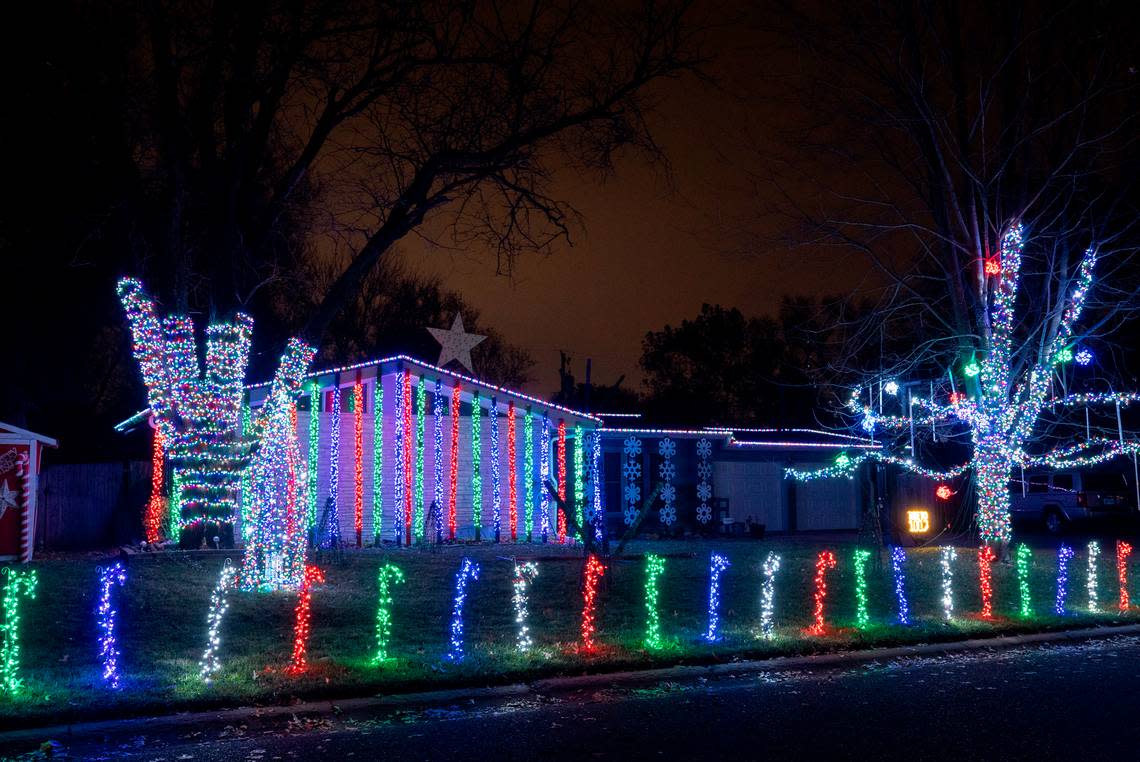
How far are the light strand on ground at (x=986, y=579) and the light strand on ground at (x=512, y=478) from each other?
9.60 m

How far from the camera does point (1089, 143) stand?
16.8 meters

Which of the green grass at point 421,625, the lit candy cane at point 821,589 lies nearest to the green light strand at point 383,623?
the green grass at point 421,625

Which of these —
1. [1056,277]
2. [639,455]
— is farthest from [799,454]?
[1056,277]

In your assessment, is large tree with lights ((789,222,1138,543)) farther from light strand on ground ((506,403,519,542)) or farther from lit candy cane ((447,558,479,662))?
light strand on ground ((506,403,519,542))

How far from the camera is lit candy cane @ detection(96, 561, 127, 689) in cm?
807

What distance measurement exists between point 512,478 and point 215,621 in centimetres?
1264

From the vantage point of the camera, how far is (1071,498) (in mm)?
29156

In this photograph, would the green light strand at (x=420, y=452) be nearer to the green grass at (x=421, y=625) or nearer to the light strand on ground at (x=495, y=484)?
the light strand on ground at (x=495, y=484)

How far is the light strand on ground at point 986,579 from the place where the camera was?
12.9 meters

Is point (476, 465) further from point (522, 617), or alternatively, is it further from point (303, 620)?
point (522, 617)

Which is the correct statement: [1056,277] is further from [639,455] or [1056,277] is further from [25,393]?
[25,393]

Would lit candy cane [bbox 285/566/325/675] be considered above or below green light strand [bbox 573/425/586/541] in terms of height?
below

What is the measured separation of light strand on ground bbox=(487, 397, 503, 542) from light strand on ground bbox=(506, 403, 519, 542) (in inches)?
7.8

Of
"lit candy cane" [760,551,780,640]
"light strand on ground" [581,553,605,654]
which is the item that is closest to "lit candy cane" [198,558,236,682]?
"light strand on ground" [581,553,605,654]
